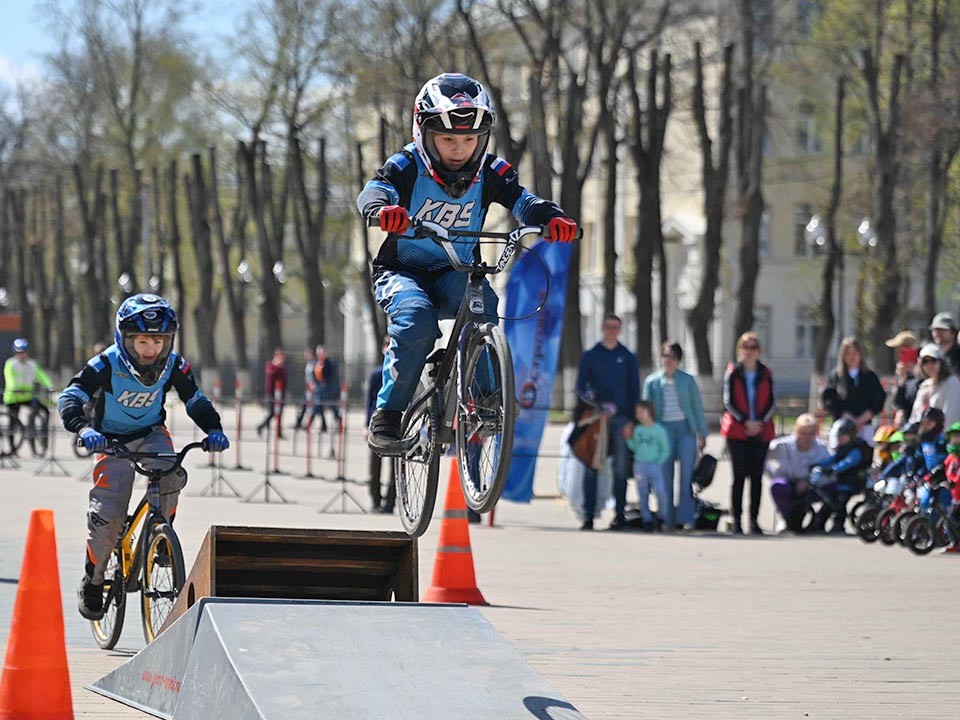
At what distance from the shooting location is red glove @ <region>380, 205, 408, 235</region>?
7871mm

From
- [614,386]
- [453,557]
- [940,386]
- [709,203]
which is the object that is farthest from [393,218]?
[709,203]

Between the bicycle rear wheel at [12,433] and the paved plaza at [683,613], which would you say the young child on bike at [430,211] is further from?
the bicycle rear wheel at [12,433]

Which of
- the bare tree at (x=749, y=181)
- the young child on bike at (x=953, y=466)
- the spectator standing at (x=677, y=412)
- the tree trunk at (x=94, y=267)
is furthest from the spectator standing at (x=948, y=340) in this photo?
the tree trunk at (x=94, y=267)

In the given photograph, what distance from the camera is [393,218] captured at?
25.8 feet

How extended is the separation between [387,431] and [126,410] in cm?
231

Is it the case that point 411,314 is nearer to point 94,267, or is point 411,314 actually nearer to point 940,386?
point 940,386

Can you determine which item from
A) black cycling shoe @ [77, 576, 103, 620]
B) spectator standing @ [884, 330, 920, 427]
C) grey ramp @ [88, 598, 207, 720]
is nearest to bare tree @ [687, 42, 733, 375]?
spectator standing @ [884, 330, 920, 427]

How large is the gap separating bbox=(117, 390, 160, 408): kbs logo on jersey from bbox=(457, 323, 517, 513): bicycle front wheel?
254 centimetres

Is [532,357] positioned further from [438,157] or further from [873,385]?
[438,157]

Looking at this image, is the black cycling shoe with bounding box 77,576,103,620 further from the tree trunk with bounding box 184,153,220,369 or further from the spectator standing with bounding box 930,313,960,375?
the tree trunk with bounding box 184,153,220,369

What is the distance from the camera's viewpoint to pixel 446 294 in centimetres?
859

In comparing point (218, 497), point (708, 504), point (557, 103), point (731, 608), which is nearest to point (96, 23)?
point (557, 103)

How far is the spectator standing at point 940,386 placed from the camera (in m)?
16.7

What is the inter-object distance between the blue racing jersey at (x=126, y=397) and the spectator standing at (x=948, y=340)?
9.39m
